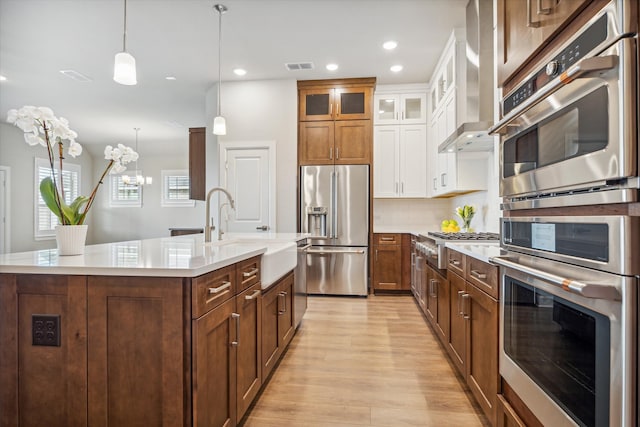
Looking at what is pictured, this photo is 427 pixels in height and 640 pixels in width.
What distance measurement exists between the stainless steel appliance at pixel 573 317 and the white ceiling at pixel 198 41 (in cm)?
286

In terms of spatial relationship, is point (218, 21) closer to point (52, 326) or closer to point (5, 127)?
point (52, 326)

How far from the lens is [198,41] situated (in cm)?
393

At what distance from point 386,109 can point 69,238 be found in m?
4.45

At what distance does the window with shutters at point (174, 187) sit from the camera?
29.8 feet

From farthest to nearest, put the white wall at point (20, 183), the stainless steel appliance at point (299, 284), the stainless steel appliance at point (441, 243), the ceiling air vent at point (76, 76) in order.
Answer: the white wall at point (20, 183)
the ceiling air vent at point (76, 76)
the stainless steel appliance at point (299, 284)
the stainless steel appliance at point (441, 243)

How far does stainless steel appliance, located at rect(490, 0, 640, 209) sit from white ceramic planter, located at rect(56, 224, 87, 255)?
1841mm

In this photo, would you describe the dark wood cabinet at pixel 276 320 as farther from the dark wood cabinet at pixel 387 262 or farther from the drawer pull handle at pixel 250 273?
the dark wood cabinet at pixel 387 262

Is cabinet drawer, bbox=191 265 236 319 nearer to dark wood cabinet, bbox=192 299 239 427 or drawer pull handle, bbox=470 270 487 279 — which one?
dark wood cabinet, bbox=192 299 239 427

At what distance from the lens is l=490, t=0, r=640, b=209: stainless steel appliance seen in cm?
80

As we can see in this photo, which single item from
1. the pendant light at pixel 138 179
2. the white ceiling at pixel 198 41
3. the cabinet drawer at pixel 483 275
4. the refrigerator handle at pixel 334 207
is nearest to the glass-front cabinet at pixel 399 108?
the white ceiling at pixel 198 41

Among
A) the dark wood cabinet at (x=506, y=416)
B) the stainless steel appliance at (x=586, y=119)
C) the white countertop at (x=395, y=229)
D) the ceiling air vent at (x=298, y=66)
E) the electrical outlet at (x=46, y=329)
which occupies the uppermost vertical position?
the ceiling air vent at (x=298, y=66)

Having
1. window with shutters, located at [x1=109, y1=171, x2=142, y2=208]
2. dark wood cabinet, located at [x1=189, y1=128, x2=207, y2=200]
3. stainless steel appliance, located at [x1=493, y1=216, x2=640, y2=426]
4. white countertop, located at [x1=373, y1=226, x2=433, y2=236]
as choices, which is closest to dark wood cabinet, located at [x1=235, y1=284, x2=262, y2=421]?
stainless steel appliance, located at [x1=493, y1=216, x2=640, y2=426]

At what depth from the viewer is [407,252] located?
15.8 ft

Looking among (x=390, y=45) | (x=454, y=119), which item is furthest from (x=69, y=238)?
(x=390, y=45)
